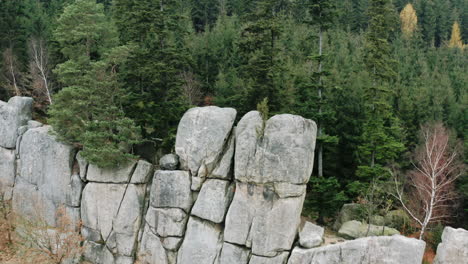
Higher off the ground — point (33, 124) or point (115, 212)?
point (33, 124)

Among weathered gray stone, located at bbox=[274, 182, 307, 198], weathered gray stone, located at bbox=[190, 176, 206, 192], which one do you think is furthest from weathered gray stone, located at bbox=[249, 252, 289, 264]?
weathered gray stone, located at bbox=[190, 176, 206, 192]

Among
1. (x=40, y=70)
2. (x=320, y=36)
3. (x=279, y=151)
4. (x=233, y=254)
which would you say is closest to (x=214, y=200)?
(x=233, y=254)

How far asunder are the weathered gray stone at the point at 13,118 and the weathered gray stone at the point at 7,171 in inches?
25.2

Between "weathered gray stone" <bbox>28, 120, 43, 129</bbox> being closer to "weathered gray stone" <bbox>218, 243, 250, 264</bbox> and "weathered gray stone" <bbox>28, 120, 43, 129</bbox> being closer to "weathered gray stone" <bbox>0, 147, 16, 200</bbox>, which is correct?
"weathered gray stone" <bbox>0, 147, 16, 200</bbox>

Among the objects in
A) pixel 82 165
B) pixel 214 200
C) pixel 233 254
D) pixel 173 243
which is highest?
pixel 82 165

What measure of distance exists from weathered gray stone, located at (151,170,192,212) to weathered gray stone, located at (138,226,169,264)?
2.13 metres

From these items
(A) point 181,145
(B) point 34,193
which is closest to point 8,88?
(B) point 34,193

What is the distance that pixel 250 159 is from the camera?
2216 cm

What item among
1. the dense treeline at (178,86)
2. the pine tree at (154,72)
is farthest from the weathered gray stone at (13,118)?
the pine tree at (154,72)

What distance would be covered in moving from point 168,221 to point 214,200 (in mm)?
3489

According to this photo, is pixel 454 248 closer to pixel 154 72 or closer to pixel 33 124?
pixel 154 72

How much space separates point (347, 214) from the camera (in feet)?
89.2

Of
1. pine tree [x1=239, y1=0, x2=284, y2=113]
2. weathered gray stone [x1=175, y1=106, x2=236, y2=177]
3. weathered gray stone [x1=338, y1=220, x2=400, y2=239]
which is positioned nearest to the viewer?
weathered gray stone [x1=175, y1=106, x2=236, y2=177]

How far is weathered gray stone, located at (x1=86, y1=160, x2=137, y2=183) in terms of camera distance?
2514 centimetres
